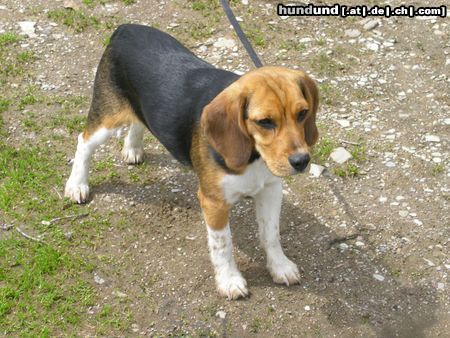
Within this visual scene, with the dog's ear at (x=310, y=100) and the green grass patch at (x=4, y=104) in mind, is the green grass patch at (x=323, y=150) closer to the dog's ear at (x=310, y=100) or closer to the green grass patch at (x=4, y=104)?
the dog's ear at (x=310, y=100)

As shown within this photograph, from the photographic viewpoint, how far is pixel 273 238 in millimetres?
5211

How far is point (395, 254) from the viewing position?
555 cm

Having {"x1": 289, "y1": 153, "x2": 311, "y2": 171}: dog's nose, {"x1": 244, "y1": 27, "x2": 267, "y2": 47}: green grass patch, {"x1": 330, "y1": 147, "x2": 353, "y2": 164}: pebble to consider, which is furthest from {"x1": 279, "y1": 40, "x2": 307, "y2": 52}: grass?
{"x1": 289, "y1": 153, "x2": 311, "y2": 171}: dog's nose

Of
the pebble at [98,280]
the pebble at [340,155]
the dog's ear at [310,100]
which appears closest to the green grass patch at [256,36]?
the pebble at [340,155]

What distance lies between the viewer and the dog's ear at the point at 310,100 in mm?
4410

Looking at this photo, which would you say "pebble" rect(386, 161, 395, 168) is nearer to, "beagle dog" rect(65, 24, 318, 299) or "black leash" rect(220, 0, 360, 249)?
"black leash" rect(220, 0, 360, 249)

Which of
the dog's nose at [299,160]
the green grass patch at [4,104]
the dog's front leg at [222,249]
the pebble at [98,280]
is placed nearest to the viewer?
the dog's nose at [299,160]

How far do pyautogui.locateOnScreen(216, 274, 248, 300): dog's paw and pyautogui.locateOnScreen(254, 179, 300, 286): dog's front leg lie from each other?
285mm

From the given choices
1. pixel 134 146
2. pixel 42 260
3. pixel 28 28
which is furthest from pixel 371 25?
pixel 42 260

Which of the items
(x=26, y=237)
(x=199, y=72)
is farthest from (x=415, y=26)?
(x=26, y=237)

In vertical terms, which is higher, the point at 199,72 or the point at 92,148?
the point at 199,72

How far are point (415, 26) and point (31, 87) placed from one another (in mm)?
4218

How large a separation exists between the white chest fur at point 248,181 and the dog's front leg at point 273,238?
353 millimetres

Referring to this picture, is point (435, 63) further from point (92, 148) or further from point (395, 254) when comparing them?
point (92, 148)
